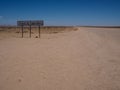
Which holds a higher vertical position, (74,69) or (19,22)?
(19,22)

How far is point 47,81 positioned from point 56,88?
65 centimetres

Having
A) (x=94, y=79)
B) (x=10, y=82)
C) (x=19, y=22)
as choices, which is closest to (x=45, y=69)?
(x=10, y=82)

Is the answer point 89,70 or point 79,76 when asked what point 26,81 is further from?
point 89,70

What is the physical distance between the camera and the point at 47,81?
5.22m

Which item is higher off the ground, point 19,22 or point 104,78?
point 19,22

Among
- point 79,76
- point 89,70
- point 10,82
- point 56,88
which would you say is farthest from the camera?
point 89,70

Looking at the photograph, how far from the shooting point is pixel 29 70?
6418mm

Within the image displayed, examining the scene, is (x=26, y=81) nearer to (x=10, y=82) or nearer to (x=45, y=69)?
(x=10, y=82)

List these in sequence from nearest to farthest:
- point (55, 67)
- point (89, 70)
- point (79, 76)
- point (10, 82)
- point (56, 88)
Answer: point (56, 88), point (10, 82), point (79, 76), point (89, 70), point (55, 67)

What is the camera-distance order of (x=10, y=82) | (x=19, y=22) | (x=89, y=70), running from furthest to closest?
(x=19, y=22)
(x=89, y=70)
(x=10, y=82)

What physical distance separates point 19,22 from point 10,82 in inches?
979

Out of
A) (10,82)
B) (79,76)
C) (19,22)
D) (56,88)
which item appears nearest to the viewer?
(56,88)

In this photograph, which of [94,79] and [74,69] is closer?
[94,79]

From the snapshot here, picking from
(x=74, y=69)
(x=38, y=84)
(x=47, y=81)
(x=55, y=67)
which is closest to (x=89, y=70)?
(x=74, y=69)
